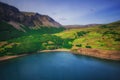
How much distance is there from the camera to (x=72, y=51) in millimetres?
122062

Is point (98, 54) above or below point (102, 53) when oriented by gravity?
below

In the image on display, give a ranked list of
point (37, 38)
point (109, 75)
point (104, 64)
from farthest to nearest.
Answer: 1. point (37, 38)
2. point (104, 64)
3. point (109, 75)

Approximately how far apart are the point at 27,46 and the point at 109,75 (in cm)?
7553

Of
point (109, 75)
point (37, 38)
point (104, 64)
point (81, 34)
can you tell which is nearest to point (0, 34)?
point (37, 38)

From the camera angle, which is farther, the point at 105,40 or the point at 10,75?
the point at 105,40

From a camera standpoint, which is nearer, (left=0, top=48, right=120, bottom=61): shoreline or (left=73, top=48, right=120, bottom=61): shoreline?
(left=73, top=48, right=120, bottom=61): shoreline

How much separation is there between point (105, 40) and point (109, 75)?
5606 cm

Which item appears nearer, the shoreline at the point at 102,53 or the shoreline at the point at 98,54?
the shoreline at the point at 102,53

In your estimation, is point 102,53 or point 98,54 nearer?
point 102,53

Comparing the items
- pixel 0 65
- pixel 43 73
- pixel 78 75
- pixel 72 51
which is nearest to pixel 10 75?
pixel 43 73

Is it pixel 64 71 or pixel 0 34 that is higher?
pixel 0 34

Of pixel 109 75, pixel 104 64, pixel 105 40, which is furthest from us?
pixel 105 40

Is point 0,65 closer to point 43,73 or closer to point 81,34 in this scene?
point 43,73

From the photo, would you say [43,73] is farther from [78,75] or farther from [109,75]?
[109,75]
